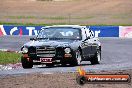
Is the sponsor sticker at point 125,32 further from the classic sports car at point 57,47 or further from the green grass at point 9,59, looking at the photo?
the classic sports car at point 57,47

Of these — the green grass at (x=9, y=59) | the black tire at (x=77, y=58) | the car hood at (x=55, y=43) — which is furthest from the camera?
the green grass at (x=9, y=59)

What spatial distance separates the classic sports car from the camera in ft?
61.2

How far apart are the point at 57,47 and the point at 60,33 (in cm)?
152

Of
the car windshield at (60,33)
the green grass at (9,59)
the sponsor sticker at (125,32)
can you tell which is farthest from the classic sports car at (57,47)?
the sponsor sticker at (125,32)

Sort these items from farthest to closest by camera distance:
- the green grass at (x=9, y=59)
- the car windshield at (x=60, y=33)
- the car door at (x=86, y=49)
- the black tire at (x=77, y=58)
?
the green grass at (x=9, y=59) → the car door at (x=86, y=49) → the car windshield at (x=60, y=33) → the black tire at (x=77, y=58)

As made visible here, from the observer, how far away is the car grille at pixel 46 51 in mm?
18594

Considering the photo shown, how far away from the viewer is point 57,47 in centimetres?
1856

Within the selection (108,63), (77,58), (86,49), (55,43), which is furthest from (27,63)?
(108,63)

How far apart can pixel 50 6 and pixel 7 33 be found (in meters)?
30.6

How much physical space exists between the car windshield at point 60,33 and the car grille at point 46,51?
3.41 feet

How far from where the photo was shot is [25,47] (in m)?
19.0

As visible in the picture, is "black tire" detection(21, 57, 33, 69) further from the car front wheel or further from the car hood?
the car front wheel

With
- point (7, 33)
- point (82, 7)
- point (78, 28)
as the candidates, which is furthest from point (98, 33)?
point (82, 7)

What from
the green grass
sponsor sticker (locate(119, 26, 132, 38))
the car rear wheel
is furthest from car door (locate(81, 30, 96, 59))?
sponsor sticker (locate(119, 26, 132, 38))
